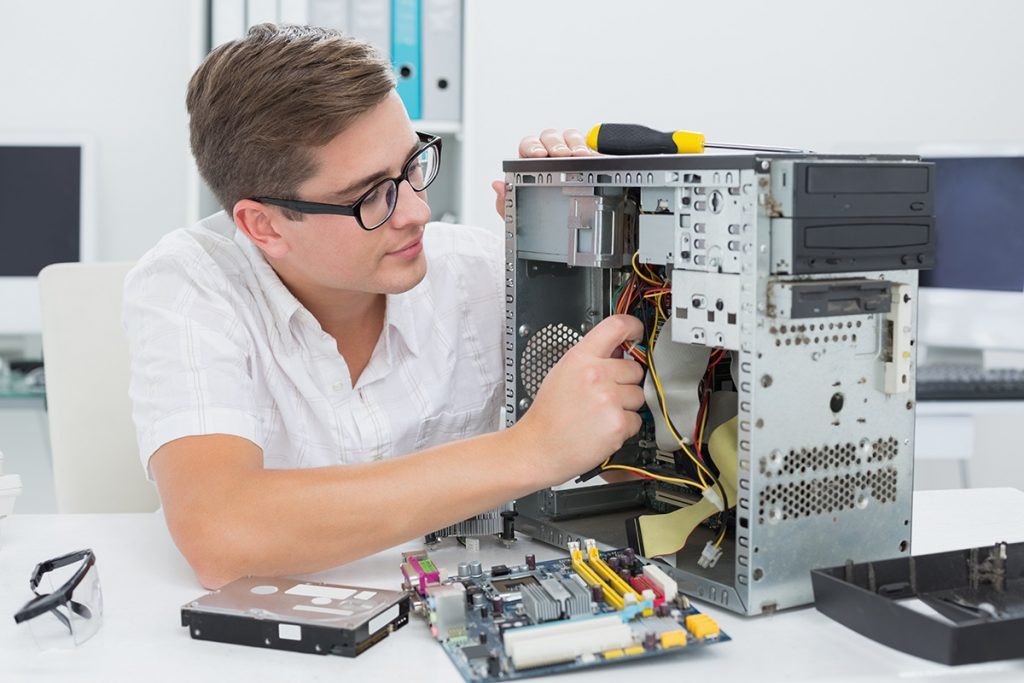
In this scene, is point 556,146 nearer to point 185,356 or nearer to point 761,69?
point 185,356

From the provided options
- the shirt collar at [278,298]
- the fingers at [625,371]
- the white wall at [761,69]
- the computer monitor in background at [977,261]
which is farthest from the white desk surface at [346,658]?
the white wall at [761,69]

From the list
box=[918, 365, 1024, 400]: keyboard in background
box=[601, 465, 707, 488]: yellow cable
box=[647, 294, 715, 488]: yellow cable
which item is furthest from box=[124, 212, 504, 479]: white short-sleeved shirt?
box=[918, 365, 1024, 400]: keyboard in background

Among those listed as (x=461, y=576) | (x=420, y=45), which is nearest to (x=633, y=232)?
(x=461, y=576)

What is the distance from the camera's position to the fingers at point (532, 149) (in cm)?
132

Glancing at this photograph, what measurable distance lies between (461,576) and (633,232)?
1.29 ft

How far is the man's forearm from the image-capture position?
3.48 ft

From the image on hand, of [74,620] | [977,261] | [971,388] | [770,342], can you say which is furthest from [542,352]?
[977,261]

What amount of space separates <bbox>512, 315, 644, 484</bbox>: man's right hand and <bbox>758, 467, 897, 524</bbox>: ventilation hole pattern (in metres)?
0.18

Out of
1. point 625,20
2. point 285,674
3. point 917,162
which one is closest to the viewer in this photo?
point 285,674

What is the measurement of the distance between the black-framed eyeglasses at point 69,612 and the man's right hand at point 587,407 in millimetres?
421

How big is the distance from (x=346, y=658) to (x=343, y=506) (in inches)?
7.8

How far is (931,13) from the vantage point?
128 inches

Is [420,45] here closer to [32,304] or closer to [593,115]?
[593,115]

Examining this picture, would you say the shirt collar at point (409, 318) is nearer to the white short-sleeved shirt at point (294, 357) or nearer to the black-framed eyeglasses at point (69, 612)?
the white short-sleeved shirt at point (294, 357)
